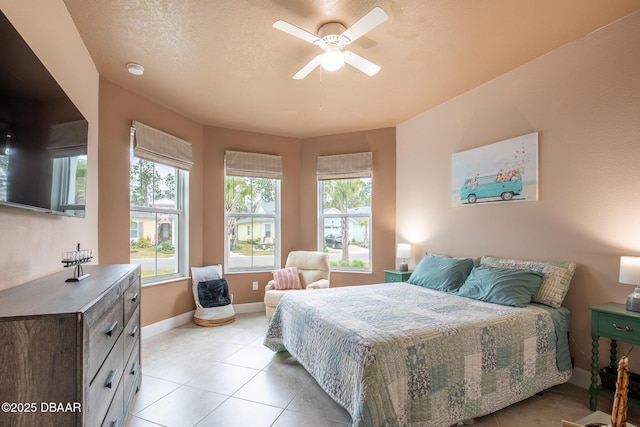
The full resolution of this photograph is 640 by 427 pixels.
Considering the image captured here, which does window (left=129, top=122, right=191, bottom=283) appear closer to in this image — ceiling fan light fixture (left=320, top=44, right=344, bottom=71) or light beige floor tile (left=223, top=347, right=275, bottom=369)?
light beige floor tile (left=223, top=347, right=275, bottom=369)

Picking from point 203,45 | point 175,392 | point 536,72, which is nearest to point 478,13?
point 536,72

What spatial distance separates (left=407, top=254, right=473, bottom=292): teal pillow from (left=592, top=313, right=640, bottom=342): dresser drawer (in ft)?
3.49

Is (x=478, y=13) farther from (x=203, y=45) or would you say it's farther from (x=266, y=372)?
(x=266, y=372)

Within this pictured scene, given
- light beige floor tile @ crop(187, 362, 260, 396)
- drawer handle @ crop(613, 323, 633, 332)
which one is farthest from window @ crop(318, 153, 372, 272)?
drawer handle @ crop(613, 323, 633, 332)

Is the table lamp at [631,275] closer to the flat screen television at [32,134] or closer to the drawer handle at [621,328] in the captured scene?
the drawer handle at [621,328]

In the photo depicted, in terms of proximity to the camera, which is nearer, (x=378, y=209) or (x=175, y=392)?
(x=175, y=392)

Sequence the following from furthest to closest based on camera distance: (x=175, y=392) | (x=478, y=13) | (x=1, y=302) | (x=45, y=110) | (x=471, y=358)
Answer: (x=175, y=392), (x=478, y=13), (x=471, y=358), (x=45, y=110), (x=1, y=302)

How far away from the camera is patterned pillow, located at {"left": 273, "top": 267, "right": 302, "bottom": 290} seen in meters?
4.34

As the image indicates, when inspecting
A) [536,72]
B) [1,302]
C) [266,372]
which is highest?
[536,72]

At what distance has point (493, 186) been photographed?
10.6 feet

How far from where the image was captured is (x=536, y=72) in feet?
9.42

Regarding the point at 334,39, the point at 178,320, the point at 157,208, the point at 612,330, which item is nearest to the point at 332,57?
the point at 334,39

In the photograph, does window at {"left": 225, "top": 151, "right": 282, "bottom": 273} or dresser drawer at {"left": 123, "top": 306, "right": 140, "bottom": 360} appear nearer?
dresser drawer at {"left": 123, "top": 306, "right": 140, "bottom": 360}

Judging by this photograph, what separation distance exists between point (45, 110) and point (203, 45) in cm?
142
